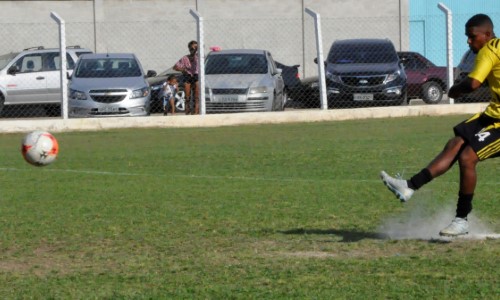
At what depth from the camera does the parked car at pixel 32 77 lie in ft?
94.5

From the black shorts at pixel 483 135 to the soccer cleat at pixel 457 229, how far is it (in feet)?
1.78

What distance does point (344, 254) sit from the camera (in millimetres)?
8570

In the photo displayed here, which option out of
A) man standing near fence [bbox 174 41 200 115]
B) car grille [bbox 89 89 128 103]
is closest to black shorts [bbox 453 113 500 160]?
man standing near fence [bbox 174 41 200 115]

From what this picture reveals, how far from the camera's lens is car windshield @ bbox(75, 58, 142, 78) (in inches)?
1036

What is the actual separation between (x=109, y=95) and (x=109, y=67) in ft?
5.05

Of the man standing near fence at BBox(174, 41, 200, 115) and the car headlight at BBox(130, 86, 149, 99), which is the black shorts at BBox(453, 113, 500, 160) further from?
the car headlight at BBox(130, 86, 149, 99)

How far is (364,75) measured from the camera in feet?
88.2

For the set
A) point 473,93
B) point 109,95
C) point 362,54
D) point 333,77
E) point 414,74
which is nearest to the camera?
point 109,95

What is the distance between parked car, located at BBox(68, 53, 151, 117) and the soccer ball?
1299 centimetres

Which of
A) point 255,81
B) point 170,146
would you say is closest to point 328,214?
point 170,146

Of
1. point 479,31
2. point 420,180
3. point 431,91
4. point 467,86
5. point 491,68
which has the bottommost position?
point 431,91

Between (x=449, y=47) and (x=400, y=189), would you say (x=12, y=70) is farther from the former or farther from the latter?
(x=400, y=189)

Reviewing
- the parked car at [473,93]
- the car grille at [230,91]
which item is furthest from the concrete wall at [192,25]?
the car grille at [230,91]

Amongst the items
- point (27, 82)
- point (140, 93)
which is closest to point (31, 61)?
point (27, 82)
